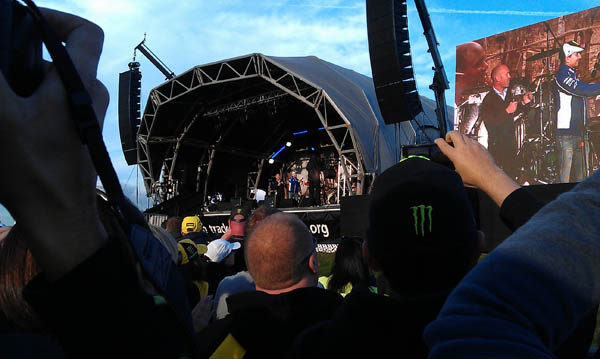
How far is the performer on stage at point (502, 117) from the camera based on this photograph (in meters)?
11.9

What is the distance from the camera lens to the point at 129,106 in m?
18.9

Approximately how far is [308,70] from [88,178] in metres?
16.4

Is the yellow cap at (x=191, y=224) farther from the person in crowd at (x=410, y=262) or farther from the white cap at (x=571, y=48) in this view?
the white cap at (x=571, y=48)

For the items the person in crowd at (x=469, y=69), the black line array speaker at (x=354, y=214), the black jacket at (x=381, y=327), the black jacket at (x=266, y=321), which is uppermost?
the person in crowd at (x=469, y=69)

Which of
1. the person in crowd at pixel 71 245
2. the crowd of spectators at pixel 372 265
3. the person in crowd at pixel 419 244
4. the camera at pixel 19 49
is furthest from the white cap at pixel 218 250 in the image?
the camera at pixel 19 49

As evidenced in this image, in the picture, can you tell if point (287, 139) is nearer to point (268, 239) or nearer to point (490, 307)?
point (268, 239)

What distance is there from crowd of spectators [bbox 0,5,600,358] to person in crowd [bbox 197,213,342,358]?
0.41 meters

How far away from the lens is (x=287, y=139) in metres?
21.1

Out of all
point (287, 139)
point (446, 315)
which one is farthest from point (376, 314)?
point (287, 139)

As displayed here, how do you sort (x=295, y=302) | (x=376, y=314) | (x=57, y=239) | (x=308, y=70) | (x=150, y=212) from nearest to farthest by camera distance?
(x=57, y=239) → (x=376, y=314) → (x=295, y=302) → (x=308, y=70) → (x=150, y=212)

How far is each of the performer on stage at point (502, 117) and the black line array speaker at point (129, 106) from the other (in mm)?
14877

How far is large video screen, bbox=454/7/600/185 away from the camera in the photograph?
1063cm

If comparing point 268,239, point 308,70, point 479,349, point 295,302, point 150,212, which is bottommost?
point 150,212

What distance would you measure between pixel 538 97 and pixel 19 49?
13352mm
